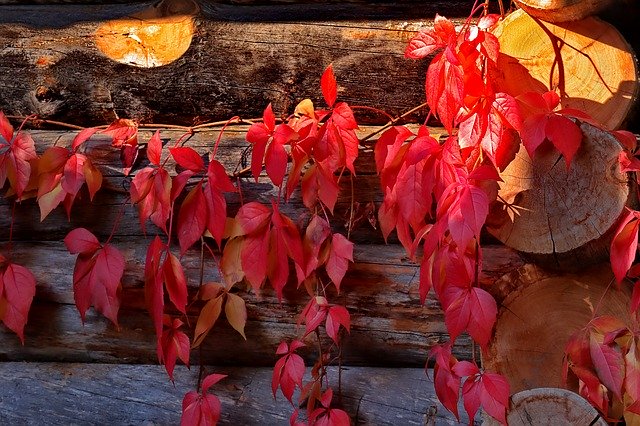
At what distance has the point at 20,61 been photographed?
6.75ft

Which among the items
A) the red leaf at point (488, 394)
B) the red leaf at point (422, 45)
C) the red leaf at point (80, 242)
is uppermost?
the red leaf at point (422, 45)

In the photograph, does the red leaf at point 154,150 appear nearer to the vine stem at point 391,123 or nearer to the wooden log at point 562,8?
the vine stem at point 391,123

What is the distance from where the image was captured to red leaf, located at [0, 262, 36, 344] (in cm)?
180

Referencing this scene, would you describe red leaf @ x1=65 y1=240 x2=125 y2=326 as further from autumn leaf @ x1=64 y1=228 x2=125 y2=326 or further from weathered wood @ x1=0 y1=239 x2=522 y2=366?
weathered wood @ x1=0 y1=239 x2=522 y2=366

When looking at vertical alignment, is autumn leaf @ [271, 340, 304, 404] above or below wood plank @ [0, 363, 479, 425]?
above

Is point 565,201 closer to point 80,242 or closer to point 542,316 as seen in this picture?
point 542,316

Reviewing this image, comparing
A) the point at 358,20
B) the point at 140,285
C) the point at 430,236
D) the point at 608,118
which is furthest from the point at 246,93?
the point at 608,118

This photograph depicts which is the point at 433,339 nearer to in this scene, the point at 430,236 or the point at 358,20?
the point at 430,236

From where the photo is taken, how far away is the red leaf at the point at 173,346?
175 cm

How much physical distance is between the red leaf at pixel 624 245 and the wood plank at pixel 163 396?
1.75 feet

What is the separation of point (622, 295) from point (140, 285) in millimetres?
1136

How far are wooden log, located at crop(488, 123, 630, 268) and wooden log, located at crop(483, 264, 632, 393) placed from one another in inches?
2.9

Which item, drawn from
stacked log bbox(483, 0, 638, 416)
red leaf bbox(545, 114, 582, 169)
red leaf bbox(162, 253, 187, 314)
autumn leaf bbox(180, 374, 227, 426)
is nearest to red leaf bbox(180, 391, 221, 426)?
autumn leaf bbox(180, 374, 227, 426)

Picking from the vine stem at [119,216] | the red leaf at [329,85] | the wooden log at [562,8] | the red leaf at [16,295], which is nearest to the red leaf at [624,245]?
the wooden log at [562,8]
